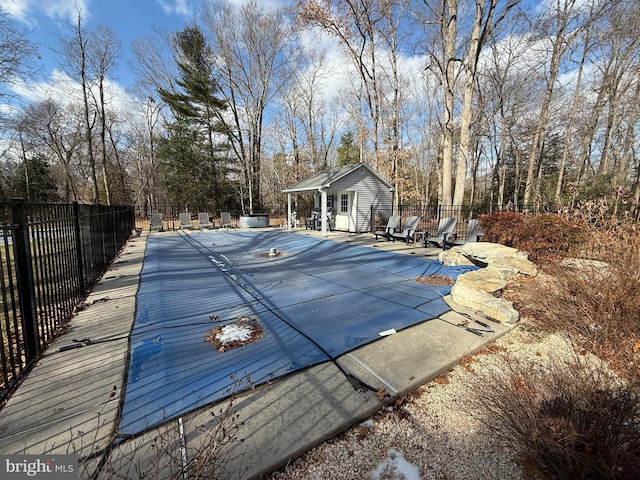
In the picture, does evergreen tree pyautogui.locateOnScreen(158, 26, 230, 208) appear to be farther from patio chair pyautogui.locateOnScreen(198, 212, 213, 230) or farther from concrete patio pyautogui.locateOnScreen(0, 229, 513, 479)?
concrete patio pyautogui.locateOnScreen(0, 229, 513, 479)

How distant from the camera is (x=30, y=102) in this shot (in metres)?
18.6

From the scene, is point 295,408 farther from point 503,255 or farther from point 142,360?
point 503,255

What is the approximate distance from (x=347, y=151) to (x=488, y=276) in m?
23.6

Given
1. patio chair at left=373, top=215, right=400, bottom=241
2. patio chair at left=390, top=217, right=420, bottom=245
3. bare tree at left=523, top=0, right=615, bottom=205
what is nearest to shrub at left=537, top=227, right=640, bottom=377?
patio chair at left=390, top=217, right=420, bottom=245

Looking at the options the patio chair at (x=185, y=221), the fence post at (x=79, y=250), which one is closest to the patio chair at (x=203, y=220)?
the patio chair at (x=185, y=221)

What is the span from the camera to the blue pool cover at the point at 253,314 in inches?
87.8

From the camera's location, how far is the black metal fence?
2.34 meters

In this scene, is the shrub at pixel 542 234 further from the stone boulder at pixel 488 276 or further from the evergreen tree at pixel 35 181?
the evergreen tree at pixel 35 181

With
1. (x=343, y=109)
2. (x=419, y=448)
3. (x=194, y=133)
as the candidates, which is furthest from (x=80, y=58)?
(x=419, y=448)

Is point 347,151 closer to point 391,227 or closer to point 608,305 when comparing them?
point 391,227

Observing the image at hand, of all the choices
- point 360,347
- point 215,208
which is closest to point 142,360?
point 360,347

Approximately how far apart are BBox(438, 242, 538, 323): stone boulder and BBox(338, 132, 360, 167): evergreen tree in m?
20.9

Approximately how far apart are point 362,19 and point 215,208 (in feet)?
55.6

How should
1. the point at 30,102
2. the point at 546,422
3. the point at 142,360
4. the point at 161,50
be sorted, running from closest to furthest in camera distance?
the point at 546,422 < the point at 142,360 < the point at 30,102 < the point at 161,50
